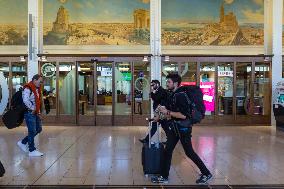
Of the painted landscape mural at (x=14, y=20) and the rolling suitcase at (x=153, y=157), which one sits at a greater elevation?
the painted landscape mural at (x=14, y=20)

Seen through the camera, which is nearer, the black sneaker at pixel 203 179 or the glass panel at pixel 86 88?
the black sneaker at pixel 203 179

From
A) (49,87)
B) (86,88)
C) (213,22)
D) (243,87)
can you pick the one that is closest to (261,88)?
(243,87)

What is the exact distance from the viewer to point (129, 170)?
8688 mm

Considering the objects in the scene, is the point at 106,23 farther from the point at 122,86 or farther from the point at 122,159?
the point at 122,159

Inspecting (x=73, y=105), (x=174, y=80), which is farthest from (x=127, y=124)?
(x=174, y=80)

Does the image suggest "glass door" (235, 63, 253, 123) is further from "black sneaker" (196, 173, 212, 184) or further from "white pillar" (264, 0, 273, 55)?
"black sneaker" (196, 173, 212, 184)

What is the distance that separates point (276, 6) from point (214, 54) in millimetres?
3160

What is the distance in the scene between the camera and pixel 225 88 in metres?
18.7

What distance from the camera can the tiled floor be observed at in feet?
25.9

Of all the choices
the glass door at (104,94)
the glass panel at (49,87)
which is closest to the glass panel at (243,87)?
the glass door at (104,94)

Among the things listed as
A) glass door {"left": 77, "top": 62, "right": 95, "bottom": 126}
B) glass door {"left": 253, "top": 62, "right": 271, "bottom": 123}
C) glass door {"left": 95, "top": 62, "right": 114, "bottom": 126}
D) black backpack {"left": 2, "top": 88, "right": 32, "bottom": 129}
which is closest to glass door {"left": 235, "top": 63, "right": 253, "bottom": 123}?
glass door {"left": 253, "top": 62, "right": 271, "bottom": 123}

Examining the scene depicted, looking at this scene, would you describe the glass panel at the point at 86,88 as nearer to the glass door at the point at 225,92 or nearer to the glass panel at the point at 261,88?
the glass door at the point at 225,92

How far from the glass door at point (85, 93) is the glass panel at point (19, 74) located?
7.27 feet

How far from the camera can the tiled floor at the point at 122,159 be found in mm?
7906
